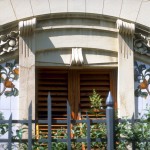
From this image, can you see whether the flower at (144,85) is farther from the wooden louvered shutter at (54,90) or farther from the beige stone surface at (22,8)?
the beige stone surface at (22,8)

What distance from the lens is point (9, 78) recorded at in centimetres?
883

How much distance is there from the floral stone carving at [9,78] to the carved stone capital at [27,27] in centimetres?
50

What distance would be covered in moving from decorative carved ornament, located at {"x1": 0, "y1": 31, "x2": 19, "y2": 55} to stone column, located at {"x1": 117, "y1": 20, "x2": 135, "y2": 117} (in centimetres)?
160

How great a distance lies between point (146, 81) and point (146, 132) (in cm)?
266

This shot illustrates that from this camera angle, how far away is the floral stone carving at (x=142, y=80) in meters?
9.02

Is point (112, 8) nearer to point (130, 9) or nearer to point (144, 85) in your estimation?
point (130, 9)

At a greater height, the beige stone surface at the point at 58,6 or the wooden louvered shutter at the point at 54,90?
the beige stone surface at the point at 58,6

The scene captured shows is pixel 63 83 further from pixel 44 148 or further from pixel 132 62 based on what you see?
pixel 44 148

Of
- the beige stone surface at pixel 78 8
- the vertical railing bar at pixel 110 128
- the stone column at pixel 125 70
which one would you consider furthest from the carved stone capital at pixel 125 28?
the vertical railing bar at pixel 110 128

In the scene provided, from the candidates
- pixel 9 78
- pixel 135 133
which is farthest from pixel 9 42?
pixel 135 133

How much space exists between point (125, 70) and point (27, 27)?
1643 millimetres

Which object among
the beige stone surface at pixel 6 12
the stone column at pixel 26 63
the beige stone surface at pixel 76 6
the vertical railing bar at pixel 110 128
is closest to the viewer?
the vertical railing bar at pixel 110 128

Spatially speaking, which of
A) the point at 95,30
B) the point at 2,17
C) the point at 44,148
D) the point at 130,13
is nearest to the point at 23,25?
the point at 2,17

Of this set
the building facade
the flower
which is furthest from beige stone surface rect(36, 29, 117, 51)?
the flower
